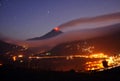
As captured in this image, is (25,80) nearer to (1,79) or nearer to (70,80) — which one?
(1,79)

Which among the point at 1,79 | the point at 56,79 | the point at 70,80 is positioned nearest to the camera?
the point at 70,80

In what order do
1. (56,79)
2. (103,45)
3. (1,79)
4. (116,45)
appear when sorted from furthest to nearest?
(103,45) < (116,45) < (1,79) < (56,79)

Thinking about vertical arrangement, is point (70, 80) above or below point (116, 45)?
below

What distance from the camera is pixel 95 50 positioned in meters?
181

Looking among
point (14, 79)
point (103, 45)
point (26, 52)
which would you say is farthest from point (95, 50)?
point (14, 79)

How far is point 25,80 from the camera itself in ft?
115

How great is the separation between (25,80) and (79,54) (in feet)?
534

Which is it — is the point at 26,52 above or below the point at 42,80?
above

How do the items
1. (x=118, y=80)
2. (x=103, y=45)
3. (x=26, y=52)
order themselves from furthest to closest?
(x=103, y=45) < (x=26, y=52) < (x=118, y=80)

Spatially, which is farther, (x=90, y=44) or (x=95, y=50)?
(x=90, y=44)

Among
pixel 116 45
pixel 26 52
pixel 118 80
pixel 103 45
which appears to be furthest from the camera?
pixel 103 45

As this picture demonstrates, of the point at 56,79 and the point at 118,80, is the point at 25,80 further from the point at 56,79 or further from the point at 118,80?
the point at 118,80

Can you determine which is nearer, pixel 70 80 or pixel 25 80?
pixel 70 80

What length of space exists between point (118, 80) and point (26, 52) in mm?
113469
